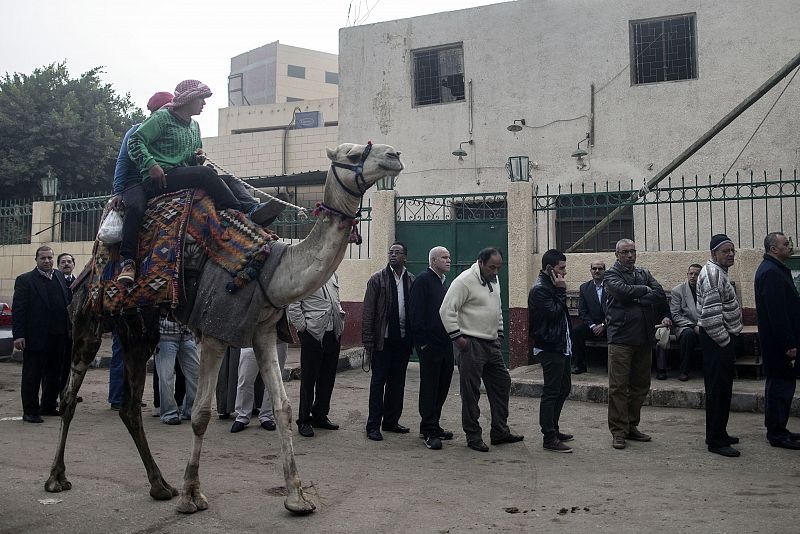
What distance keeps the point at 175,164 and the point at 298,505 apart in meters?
2.79

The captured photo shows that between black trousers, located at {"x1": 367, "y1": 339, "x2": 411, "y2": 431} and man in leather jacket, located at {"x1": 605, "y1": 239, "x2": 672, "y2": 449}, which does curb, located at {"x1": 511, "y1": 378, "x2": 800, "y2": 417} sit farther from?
black trousers, located at {"x1": 367, "y1": 339, "x2": 411, "y2": 431}

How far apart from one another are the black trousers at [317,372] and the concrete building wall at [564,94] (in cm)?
1079

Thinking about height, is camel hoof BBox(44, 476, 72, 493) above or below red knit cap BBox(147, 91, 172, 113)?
below

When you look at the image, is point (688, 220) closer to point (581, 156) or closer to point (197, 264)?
point (581, 156)

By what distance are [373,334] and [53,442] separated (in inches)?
133

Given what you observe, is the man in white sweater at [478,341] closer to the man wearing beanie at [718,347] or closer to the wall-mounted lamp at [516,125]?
the man wearing beanie at [718,347]

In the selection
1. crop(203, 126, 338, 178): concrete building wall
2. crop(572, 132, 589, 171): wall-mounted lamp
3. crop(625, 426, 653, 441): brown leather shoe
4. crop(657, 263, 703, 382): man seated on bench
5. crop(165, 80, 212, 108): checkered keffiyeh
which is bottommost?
crop(625, 426, 653, 441): brown leather shoe

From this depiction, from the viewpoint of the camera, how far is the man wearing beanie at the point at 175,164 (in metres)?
5.77

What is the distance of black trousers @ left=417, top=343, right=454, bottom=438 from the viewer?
A: 7789 mm

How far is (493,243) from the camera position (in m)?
13.4

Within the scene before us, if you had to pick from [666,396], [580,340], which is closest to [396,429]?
[666,396]

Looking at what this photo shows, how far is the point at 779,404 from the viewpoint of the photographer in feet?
24.2

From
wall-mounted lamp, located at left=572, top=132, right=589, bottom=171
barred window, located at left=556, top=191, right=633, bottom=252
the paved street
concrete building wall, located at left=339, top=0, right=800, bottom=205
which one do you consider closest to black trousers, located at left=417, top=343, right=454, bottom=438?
the paved street

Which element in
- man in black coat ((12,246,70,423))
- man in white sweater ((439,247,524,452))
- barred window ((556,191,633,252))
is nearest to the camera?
man in white sweater ((439,247,524,452))
